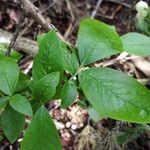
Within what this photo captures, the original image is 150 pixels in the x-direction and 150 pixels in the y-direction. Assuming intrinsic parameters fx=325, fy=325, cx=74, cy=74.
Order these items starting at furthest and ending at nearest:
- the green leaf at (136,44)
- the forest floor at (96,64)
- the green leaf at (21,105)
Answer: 1. the forest floor at (96,64)
2. the green leaf at (136,44)
3. the green leaf at (21,105)

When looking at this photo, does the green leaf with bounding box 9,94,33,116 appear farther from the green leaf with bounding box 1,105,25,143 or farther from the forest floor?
the forest floor

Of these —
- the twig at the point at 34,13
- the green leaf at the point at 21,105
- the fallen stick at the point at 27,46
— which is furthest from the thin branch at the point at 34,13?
the fallen stick at the point at 27,46

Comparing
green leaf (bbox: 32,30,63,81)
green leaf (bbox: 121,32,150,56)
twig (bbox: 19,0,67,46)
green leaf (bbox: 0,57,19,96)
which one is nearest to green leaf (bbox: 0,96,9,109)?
green leaf (bbox: 0,57,19,96)

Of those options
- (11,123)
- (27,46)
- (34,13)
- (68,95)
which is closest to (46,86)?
(68,95)

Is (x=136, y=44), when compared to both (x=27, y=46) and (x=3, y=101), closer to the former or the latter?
(x=3, y=101)

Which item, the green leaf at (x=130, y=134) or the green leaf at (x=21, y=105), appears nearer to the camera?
the green leaf at (x=21, y=105)

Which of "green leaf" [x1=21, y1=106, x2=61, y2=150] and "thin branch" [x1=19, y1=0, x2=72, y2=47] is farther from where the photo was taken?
"thin branch" [x1=19, y1=0, x2=72, y2=47]

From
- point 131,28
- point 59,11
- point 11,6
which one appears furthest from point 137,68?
point 11,6

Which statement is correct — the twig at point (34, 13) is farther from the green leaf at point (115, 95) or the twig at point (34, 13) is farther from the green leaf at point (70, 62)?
the green leaf at point (115, 95)
